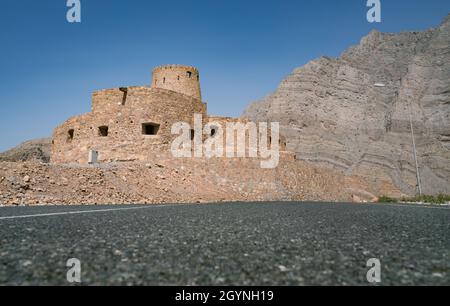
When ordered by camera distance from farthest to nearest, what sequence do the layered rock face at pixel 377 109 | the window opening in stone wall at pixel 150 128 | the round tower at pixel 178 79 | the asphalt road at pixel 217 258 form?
1. the layered rock face at pixel 377 109
2. the round tower at pixel 178 79
3. the window opening in stone wall at pixel 150 128
4. the asphalt road at pixel 217 258

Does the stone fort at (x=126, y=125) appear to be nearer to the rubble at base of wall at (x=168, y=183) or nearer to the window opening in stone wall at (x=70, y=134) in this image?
the window opening in stone wall at (x=70, y=134)

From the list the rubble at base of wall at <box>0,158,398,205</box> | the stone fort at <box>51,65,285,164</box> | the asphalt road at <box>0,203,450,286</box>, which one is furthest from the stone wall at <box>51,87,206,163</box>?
the asphalt road at <box>0,203,450,286</box>

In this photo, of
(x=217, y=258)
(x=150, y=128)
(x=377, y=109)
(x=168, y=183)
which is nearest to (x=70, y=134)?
(x=150, y=128)

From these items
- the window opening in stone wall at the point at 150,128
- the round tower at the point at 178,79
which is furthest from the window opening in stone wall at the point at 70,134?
the round tower at the point at 178,79

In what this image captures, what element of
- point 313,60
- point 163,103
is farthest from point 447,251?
point 313,60

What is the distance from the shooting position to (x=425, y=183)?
35.2 m

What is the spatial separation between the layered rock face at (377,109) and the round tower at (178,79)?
16.2 m

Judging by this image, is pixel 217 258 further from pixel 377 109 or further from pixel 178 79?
pixel 377 109

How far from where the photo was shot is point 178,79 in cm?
3044

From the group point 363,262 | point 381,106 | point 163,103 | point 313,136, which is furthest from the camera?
point 381,106

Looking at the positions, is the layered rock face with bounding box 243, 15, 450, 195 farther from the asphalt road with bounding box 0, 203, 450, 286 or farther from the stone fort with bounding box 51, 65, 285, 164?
the asphalt road with bounding box 0, 203, 450, 286

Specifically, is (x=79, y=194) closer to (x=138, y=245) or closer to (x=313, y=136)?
(x=138, y=245)

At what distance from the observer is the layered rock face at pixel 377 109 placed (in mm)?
36938

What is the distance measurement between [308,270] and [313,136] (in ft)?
135
